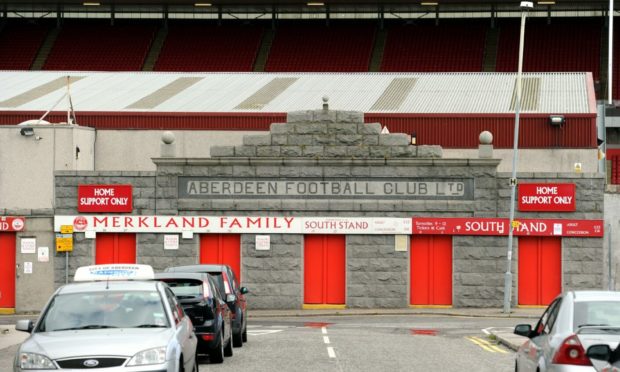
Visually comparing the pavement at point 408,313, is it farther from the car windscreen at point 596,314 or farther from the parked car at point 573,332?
the car windscreen at point 596,314

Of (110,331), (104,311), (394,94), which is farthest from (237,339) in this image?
(394,94)

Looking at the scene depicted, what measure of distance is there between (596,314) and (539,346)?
783mm

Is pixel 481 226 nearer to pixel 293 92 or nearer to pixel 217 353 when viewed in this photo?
pixel 293 92

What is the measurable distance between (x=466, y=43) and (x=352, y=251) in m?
29.3

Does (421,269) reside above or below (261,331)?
above

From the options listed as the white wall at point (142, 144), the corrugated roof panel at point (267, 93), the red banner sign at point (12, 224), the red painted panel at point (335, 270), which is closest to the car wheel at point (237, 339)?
the red painted panel at point (335, 270)

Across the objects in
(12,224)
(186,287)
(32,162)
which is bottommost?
(186,287)

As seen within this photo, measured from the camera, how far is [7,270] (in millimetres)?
40469

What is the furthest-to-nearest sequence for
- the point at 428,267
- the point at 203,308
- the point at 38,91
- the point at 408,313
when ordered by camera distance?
the point at 38,91 → the point at 428,267 → the point at 408,313 → the point at 203,308

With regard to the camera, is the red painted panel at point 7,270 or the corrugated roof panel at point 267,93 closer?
the red painted panel at point 7,270

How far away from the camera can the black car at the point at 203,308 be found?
20.9 metres

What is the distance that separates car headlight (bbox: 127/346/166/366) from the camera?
47.0 ft

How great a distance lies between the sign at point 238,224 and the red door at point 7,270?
1.62 metres

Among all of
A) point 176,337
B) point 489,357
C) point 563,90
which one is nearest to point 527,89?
point 563,90
